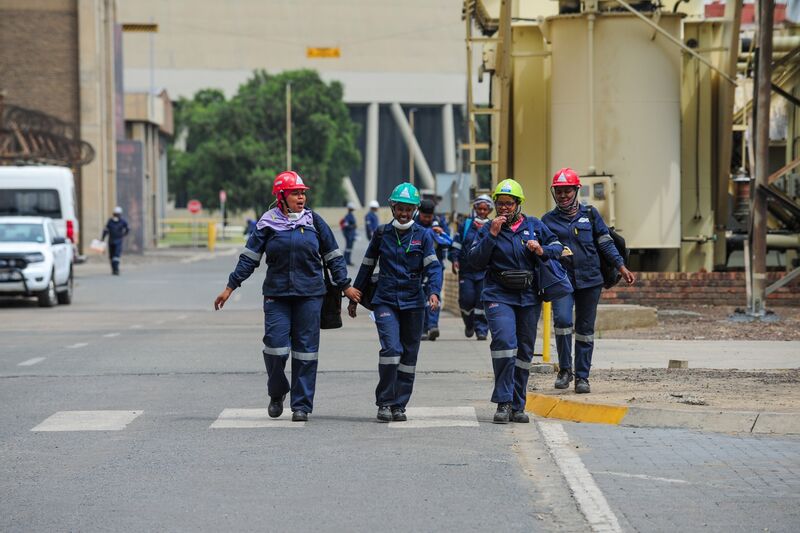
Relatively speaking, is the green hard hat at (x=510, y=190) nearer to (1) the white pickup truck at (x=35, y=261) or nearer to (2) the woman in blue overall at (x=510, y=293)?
(2) the woman in blue overall at (x=510, y=293)

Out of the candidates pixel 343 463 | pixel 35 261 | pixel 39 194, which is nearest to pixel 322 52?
pixel 39 194

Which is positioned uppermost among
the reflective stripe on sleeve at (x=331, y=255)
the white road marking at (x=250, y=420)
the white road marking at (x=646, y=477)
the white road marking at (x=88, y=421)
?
the reflective stripe on sleeve at (x=331, y=255)

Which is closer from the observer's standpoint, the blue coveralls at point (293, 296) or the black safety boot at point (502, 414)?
the black safety boot at point (502, 414)

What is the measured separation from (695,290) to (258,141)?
70.6 m

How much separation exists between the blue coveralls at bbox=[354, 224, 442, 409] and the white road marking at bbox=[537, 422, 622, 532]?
44.0 inches

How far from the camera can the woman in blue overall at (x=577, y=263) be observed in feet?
42.1

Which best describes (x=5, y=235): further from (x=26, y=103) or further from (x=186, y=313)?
(x=26, y=103)

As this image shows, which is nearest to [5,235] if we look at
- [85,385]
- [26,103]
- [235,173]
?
[85,385]

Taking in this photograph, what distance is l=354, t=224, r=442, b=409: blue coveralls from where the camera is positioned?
11.5m

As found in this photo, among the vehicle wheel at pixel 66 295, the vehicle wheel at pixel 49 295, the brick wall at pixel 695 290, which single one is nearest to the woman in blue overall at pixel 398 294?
the brick wall at pixel 695 290

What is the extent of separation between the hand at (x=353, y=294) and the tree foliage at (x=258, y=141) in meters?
76.6

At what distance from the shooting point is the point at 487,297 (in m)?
11.4

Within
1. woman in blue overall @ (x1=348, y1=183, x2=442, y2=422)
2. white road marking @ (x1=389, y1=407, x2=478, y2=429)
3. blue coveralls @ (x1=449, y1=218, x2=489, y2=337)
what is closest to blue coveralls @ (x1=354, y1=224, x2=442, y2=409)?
woman in blue overall @ (x1=348, y1=183, x2=442, y2=422)

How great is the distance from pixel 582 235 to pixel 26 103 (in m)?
52.4
